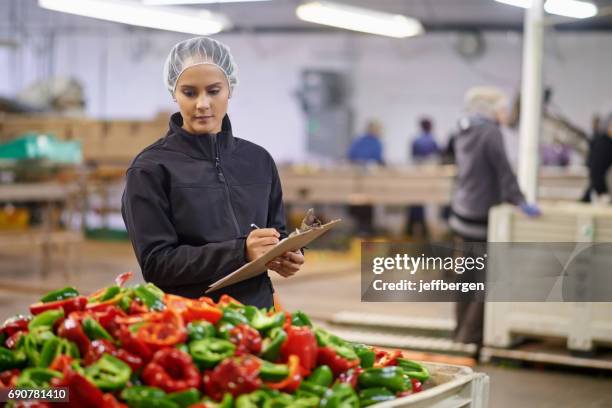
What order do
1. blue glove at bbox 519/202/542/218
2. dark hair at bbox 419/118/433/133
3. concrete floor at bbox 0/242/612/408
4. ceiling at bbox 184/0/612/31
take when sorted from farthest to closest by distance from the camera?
ceiling at bbox 184/0/612/31, dark hair at bbox 419/118/433/133, blue glove at bbox 519/202/542/218, concrete floor at bbox 0/242/612/408

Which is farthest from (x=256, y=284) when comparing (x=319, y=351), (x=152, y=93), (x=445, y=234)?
(x=152, y=93)

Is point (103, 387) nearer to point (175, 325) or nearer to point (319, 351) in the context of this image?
point (175, 325)

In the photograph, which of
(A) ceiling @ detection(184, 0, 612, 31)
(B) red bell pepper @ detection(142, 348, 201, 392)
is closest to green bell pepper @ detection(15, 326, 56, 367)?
(B) red bell pepper @ detection(142, 348, 201, 392)

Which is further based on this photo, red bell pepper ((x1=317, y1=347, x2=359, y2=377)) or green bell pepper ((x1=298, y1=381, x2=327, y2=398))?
red bell pepper ((x1=317, y1=347, x2=359, y2=377))

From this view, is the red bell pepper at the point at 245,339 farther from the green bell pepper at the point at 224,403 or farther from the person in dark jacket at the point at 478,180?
the person in dark jacket at the point at 478,180

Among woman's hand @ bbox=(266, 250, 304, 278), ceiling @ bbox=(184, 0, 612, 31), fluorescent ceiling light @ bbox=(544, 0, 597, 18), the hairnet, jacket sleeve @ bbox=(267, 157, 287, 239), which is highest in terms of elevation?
ceiling @ bbox=(184, 0, 612, 31)

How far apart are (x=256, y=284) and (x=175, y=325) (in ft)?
2.09

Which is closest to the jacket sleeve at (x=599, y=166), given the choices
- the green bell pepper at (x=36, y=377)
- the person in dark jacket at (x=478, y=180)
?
the person in dark jacket at (x=478, y=180)

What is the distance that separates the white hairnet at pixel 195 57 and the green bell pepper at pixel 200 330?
2.75ft

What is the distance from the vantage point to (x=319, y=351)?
2189 mm

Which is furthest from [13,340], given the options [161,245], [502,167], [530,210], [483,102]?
[483,102]

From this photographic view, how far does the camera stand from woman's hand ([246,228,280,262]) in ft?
8.28

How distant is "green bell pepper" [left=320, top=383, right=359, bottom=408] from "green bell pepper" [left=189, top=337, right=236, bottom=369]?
213 millimetres

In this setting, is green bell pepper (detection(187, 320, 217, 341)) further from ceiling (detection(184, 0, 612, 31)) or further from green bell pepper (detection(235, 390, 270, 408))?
ceiling (detection(184, 0, 612, 31))
